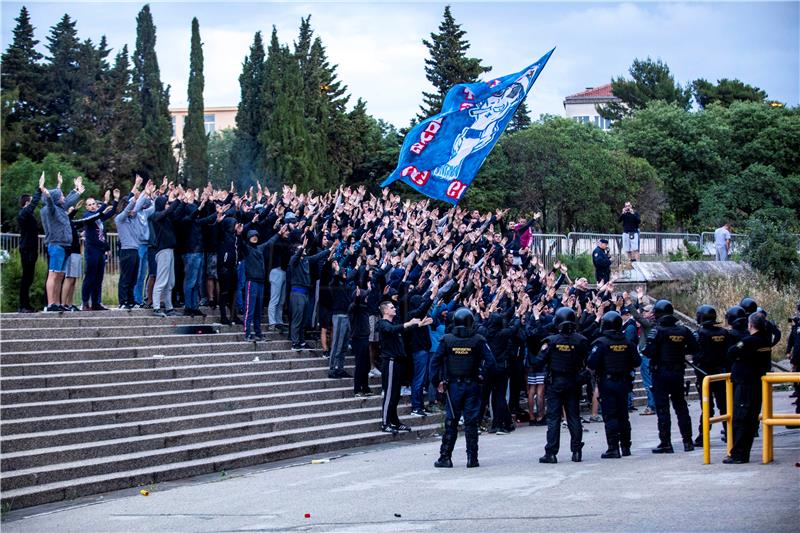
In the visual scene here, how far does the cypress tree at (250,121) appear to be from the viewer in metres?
42.6

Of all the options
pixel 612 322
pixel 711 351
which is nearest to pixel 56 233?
pixel 612 322

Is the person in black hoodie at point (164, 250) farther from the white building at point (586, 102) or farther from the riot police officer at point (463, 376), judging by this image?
the white building at point (586, 102)

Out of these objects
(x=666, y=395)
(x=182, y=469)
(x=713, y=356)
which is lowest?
(x=182, y=469)

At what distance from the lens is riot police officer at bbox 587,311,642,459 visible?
1390cm

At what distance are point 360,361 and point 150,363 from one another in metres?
3.57

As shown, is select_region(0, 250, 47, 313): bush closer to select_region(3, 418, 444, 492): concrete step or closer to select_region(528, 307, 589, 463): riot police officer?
select_region(3, 418, 444, 492): concrete step

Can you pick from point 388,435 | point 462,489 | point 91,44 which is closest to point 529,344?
point 388,435

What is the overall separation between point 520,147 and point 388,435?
2483cm

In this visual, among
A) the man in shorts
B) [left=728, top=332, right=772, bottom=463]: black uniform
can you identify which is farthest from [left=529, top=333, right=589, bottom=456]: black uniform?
the man in shorts

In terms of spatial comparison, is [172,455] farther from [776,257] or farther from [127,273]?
[776,257]

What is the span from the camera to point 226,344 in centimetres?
1792

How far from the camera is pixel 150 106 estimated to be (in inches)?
1795

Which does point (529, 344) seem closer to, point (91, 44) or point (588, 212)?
point (588, 212)

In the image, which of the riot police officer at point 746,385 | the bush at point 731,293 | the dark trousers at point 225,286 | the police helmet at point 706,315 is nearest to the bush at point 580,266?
the bush at point 731,293
